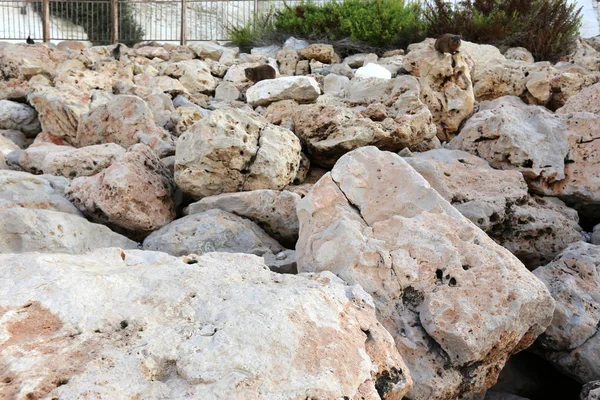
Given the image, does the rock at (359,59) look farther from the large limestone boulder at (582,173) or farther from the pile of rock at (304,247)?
the large limestone boulder at (582,173)

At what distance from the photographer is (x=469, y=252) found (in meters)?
2.26

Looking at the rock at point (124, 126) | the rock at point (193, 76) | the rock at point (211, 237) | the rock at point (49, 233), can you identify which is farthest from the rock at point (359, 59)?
the rock at point (49, 233)

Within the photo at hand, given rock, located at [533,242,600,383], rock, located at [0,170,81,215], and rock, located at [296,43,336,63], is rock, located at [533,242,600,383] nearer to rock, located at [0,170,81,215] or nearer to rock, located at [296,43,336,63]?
rock, located at [0,170,81,215]

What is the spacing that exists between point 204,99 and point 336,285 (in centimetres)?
630

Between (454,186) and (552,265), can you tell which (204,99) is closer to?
(454,186)

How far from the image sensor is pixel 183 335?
1.60 m

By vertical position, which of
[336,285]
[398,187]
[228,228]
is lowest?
[228,228]

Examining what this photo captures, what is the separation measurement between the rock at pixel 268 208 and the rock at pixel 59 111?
8.41 ft

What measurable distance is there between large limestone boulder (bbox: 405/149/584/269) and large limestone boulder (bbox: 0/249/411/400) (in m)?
1.46

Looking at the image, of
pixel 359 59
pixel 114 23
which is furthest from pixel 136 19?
pixel 359 59

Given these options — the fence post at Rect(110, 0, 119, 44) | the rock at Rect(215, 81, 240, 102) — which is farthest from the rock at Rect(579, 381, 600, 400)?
the fence post at Rect(110, 0, 119, 44)

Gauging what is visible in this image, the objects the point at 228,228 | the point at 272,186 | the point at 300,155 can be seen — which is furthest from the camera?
the point at 300,155

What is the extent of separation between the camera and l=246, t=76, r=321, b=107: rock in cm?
556

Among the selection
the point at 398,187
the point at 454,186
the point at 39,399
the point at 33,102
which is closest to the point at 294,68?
the point at 33,102
